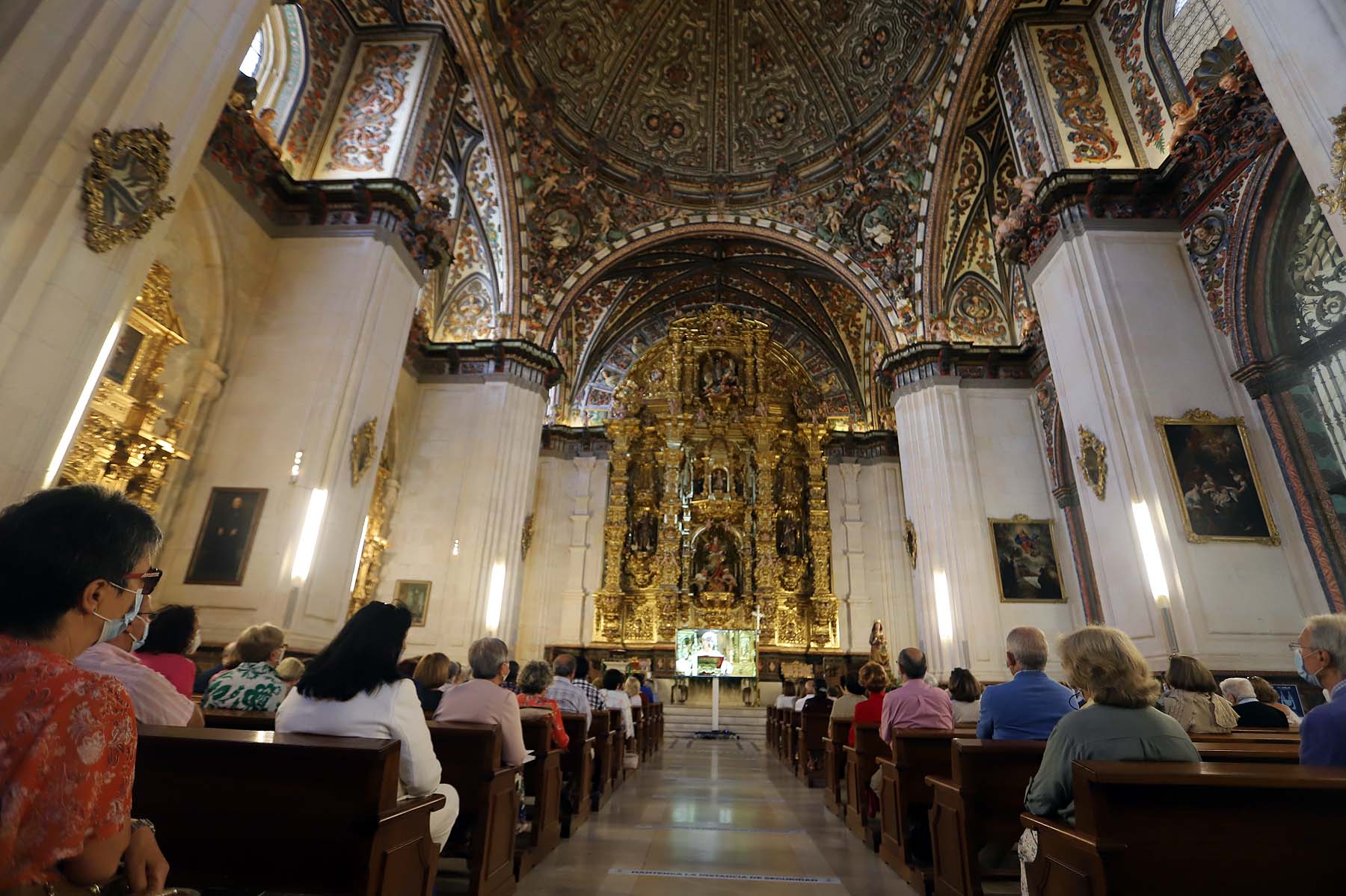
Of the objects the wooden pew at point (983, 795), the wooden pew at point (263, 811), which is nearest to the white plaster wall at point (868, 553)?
the wooden pew at point (983, 795)

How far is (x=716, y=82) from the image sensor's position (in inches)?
604

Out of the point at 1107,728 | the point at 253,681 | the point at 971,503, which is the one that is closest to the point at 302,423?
the point at 253,681

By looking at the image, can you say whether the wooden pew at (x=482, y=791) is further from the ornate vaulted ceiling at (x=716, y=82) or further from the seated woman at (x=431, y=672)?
the ornate vaulted ceiling at (x=716, y=82)

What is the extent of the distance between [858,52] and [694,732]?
599 inches

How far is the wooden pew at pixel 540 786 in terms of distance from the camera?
406 cm

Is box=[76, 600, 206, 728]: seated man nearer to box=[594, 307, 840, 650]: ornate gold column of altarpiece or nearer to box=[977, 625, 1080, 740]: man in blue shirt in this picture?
box=[977, 625, 1080, 740]: man in blue shirt

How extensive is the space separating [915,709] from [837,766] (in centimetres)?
209

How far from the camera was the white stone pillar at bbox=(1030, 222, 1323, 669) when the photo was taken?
6469 millimetres

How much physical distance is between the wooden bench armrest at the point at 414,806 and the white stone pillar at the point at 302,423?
5520 mm

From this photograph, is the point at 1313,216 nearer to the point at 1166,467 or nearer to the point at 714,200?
the point at 1166,467

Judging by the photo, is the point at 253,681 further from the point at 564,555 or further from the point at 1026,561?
the point at 564,555

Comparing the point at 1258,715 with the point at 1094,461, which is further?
the point at 1094,461

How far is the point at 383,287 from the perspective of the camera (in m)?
8.68

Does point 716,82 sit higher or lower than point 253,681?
higher
